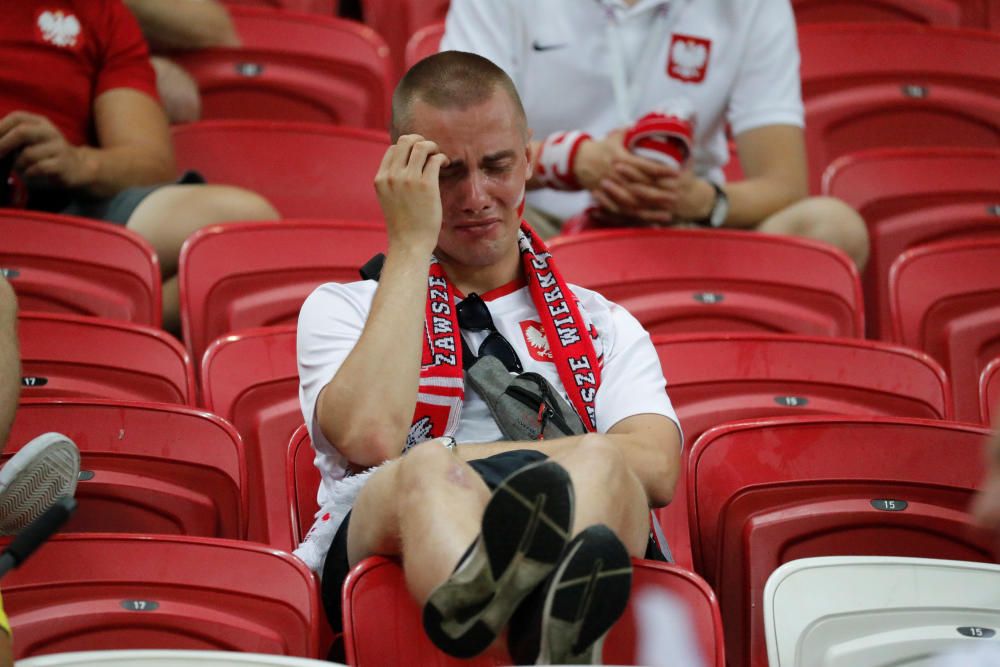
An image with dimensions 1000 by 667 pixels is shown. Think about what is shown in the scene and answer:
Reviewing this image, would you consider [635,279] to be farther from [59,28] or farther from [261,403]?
[59,28]

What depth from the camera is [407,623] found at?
1.54m

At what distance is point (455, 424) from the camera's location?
1.86m

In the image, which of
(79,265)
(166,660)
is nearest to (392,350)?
(166,660)

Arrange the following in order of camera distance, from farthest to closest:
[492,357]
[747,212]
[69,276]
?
[747,212]
[69,276]
[492,357]

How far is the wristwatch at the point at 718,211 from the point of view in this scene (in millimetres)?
2725

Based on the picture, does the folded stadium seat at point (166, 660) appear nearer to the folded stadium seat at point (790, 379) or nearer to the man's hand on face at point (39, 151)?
the folded stadium seat at point (790, 379)

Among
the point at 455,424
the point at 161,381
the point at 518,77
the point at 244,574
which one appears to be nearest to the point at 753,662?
the point at 455,424

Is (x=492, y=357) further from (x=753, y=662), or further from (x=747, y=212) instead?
(x=747, y=212)

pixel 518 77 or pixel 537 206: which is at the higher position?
pixel 518 77

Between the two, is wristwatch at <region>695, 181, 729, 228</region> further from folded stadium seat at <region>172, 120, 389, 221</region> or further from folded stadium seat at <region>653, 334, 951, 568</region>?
folded stadium seat at <region>172, 120, 389, 221</region>

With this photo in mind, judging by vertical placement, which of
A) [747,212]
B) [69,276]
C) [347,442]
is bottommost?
[347,442]

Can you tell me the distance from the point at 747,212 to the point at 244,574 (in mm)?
1492

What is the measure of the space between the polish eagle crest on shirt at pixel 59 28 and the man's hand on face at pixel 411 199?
1.21 m

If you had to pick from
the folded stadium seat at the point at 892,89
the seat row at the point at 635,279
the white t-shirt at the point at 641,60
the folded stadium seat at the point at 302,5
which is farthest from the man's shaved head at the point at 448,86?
the folded stadium seat at the point at 302,5
